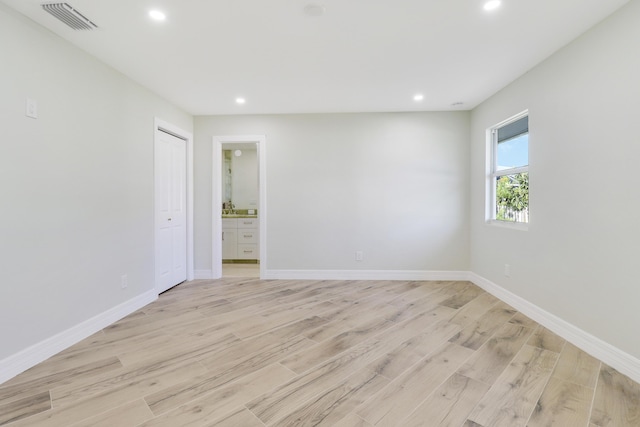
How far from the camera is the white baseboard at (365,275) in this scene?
408 centimetres

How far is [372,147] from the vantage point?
4.12 metres

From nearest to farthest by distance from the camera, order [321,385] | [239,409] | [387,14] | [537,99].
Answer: [239,409], [321,385], [387,14], [537,99]

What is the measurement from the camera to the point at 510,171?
3213 mm

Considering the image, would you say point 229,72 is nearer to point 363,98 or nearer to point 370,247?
point 363,98

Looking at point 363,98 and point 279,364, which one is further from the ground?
point 363,98

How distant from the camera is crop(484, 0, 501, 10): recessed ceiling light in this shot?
185 centimetres

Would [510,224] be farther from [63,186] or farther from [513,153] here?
[63,186]

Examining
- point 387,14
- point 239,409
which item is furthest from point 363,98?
point 239,409

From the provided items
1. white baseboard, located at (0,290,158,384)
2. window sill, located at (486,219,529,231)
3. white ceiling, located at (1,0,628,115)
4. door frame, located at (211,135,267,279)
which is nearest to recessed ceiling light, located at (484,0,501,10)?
white ceiling, located at (1,0,628,115)

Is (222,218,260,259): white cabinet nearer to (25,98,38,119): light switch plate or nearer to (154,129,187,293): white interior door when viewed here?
(154,129,187,293): white interior door

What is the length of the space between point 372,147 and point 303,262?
1.96 meters

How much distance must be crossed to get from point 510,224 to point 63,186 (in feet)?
14.2

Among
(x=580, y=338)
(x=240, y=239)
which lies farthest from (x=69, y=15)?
(x=580, y=338)

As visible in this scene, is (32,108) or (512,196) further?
(512,196)
